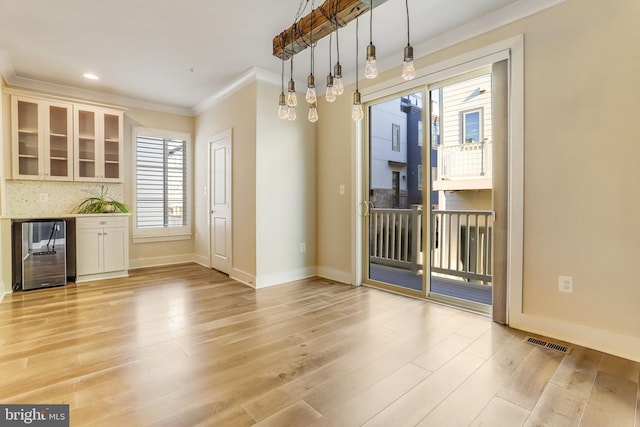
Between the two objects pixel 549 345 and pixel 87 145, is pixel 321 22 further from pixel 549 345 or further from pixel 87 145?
pixel 87 145

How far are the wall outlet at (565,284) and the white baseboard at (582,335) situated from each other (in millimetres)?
249

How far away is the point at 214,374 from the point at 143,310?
1.61 m

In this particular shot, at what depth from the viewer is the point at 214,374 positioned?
6.31ft

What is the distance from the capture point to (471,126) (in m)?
4.25

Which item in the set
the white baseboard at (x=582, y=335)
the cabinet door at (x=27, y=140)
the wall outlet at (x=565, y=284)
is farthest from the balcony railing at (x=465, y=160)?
the cabinet door at (x=27, y=140)

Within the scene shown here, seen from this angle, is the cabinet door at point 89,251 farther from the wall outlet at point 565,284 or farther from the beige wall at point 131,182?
the wall outlet at point 565,284

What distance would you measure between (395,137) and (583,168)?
2.23 metres

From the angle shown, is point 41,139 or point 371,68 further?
point 41,139

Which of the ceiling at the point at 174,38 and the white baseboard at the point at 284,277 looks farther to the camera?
the white baseboard at the point at 284,277

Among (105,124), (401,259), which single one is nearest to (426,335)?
(401,259)

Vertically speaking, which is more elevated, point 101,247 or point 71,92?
point 71,92

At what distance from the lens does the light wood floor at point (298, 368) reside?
61.5 inches

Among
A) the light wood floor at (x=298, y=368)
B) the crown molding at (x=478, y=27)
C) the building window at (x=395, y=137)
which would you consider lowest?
the light wood floor at (x=298, y=368)

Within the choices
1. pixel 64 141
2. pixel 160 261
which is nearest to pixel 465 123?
pixel 160 261
